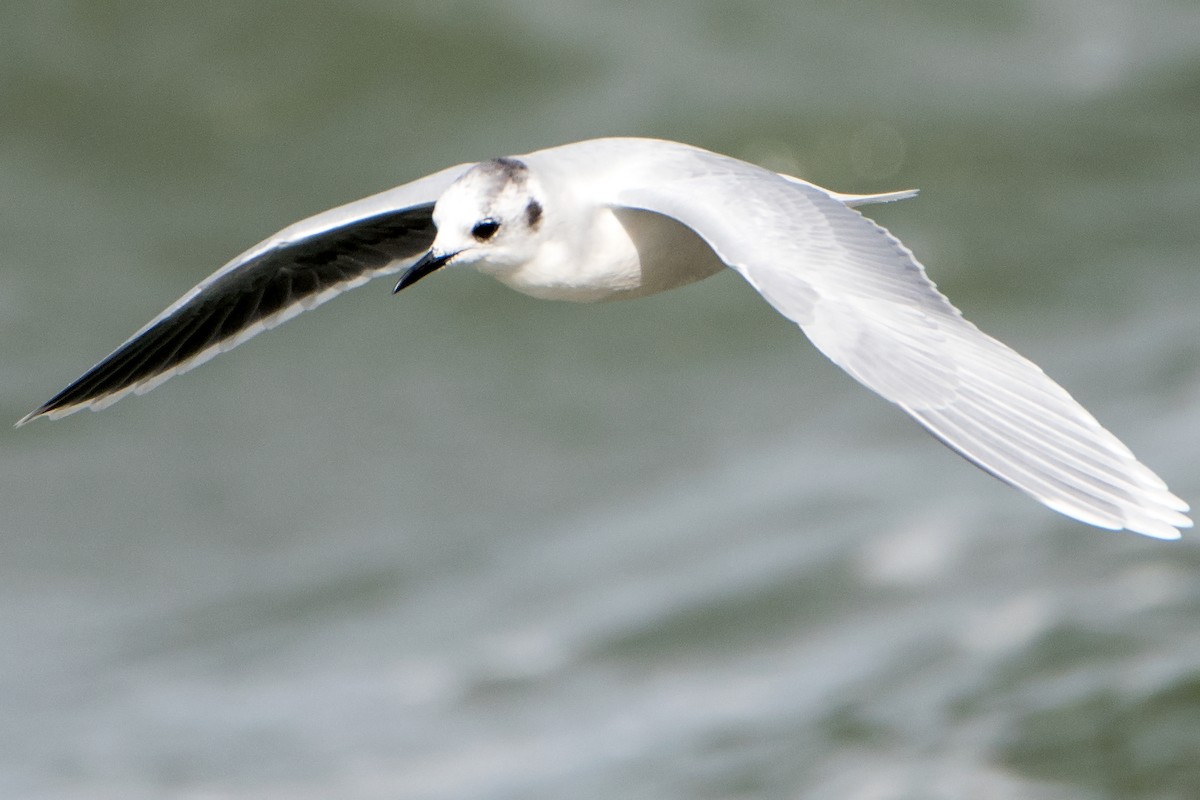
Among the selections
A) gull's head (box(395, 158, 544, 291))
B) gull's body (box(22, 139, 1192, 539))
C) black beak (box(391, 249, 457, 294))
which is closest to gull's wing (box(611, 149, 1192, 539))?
gull's body (box(22, 139, 1192, 539))

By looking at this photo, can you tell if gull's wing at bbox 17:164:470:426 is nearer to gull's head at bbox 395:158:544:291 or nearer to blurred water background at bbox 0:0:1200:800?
gull's head at bbox 395:158:544:291

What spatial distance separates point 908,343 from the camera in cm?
436

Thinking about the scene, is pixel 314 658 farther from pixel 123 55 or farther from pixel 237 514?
pixel 123 55

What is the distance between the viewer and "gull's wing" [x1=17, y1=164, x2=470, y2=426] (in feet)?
18.9

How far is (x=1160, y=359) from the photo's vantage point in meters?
11.2

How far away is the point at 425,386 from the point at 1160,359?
14.6ft

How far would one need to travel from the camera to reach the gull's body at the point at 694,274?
4.04 m

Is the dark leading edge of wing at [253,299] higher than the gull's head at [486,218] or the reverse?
higher

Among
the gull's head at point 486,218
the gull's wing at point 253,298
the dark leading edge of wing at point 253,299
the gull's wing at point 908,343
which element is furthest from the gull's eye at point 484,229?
the dark leading edge of wing at point 253,299

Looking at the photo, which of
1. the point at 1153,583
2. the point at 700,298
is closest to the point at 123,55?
the point at 700,298

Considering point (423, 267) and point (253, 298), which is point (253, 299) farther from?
point (423, 267)

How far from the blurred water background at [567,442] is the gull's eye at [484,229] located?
3329 millimetres

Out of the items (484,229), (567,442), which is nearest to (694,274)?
(484,229)

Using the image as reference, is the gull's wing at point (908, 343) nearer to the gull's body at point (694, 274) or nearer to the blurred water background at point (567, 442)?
the gull's body at point (694, 274)
